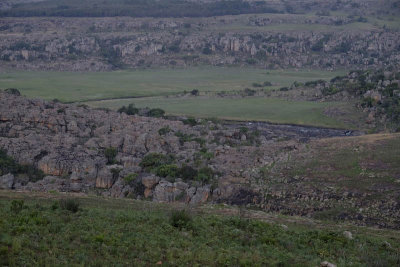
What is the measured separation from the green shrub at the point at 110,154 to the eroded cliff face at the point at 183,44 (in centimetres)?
7254

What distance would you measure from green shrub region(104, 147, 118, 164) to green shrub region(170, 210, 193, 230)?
17.3 meters

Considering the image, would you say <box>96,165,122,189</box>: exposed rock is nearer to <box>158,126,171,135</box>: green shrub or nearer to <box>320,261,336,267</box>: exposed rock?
<box>158,126,171,135</box>: green shrub

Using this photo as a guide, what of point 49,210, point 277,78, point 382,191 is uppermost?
point 49,210

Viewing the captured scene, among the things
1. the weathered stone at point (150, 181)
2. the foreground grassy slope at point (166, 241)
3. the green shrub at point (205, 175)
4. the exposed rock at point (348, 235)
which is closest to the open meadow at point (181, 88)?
the green shrub at point (205, 175)

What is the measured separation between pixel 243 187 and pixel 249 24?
112907mm

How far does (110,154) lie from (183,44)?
87.8 metres

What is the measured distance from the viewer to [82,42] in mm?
116812

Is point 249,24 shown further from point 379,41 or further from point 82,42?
point 82,42

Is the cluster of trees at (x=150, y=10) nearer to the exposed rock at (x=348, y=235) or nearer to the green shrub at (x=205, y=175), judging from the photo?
the green shrub at (x=205, y=175)

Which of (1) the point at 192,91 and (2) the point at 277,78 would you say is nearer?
(1) the point at 192,91

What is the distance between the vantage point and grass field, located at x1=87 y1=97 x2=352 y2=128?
192ft

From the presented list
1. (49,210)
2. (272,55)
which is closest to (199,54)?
(272,55)

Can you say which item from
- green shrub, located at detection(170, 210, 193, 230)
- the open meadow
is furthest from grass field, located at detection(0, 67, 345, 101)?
green shrub, located at detection(170, 210, 193, 230)

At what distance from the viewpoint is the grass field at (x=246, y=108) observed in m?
58.5
